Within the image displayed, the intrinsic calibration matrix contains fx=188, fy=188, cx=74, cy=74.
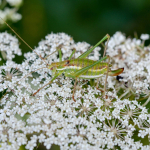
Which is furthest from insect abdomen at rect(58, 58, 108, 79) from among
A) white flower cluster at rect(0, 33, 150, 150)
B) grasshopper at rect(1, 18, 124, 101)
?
white flower cluster at rect(0, 33, 150, 150)

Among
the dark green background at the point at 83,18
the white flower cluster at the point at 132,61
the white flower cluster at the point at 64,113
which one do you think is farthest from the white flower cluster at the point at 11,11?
the white flower cluster at the point at 132,61

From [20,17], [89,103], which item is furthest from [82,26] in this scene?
[89,103]

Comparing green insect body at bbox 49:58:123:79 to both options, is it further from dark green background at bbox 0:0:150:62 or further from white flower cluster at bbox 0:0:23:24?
white flower cluster at bbox 0:0:23:24

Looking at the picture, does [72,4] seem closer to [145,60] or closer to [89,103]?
[145,60]

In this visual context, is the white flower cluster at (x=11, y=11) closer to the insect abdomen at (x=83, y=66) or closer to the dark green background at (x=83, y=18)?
the dark green background at (x=83, y=18)

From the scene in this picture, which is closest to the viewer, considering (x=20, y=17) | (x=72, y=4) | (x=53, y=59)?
(x=53, y=59)

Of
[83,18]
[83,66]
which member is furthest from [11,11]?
[83,66]
